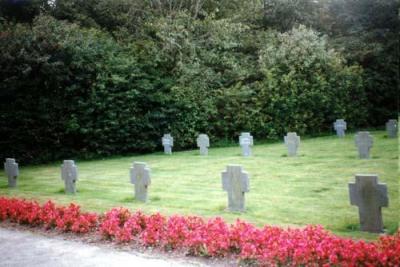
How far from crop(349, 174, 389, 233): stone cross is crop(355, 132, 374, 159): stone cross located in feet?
25.5

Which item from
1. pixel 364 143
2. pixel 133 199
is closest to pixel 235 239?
pixel 133 199

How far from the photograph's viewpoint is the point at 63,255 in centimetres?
717

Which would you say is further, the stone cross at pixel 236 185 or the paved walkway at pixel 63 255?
the stone cross at pixel 236 185

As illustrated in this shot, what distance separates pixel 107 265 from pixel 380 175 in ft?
26.9

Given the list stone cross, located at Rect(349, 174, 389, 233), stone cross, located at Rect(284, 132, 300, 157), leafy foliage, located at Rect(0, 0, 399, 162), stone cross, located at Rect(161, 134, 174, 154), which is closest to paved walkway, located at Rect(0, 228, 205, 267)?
stone cross, located at Rect(349, 174, 389, 233)

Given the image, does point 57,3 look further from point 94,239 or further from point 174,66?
point 94,239

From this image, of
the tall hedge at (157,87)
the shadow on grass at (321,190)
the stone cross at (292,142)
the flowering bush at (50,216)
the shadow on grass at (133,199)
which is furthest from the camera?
the tall hedge at (157,87)

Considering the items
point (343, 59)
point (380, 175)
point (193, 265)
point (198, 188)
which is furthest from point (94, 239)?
point (343, 59)

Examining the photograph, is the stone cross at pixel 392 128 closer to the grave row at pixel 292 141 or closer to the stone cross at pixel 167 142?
the grave row at pixel 292 141

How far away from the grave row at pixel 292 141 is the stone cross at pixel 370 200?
305 inches

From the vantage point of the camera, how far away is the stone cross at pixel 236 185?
927 cm

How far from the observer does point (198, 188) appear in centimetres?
1218

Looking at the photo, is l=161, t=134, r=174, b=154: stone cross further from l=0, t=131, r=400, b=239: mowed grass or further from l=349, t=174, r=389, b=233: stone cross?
l=349, t=174, r=389, b=233: stone cross

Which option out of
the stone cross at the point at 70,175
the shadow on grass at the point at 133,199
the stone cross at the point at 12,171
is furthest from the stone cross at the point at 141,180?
the stone cross at the point at 12,171
